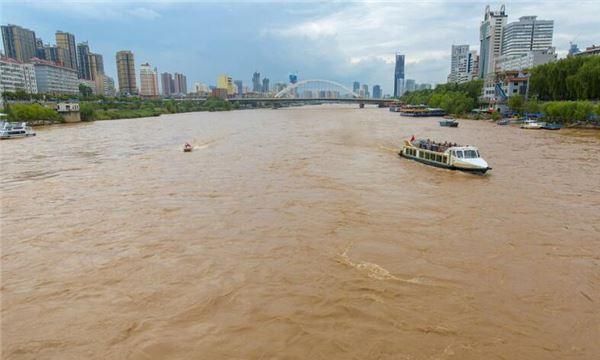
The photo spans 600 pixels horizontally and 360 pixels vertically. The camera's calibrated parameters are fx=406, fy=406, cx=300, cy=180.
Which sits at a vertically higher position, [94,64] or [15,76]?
[94,64]

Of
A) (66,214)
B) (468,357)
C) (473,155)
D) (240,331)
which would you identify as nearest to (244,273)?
(240,331)

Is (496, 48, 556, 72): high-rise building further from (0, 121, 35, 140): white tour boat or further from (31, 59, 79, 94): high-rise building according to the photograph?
(31, 59, 79, 94): high-rise building

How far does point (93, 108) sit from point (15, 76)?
45.3m

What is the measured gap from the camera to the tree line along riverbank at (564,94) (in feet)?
148

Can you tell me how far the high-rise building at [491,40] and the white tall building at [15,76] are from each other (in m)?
136

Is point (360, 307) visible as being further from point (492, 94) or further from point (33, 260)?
point (492, 94)

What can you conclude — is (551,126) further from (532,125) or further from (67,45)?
(67,45)

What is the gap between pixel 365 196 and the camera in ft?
50.3

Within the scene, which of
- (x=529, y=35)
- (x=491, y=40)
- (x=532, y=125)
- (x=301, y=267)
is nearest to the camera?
(x=301, y=267)

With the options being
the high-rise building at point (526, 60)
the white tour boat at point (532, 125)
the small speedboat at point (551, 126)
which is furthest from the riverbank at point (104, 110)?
the high-rise building at point (526, 60)

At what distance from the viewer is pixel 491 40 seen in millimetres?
142875

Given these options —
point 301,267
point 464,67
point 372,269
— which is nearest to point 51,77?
point 301,267

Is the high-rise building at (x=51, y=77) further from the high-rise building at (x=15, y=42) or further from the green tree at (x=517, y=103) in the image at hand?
the green tree at (x=517, y=103)

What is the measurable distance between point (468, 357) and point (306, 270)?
3748 millimetres
